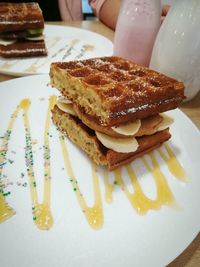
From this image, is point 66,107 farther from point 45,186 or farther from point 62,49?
point 62,49

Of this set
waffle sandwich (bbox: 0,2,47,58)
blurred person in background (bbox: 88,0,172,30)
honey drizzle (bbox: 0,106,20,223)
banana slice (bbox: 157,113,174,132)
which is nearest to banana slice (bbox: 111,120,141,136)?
banana slice (bbox: 157,113,174,132)

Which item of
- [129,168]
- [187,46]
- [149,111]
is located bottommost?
[129,168]

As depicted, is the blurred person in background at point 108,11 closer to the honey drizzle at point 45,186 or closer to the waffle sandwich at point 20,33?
the waffle sandwich at point 20,33

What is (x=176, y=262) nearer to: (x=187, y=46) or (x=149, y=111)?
(x=149, y=111)

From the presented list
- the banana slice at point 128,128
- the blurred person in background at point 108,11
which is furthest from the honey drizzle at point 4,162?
the blurred person in background at point 108,11

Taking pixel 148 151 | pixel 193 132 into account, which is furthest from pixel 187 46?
pixel 148 151

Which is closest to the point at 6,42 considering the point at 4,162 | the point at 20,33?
Answer: the point at 20,33
